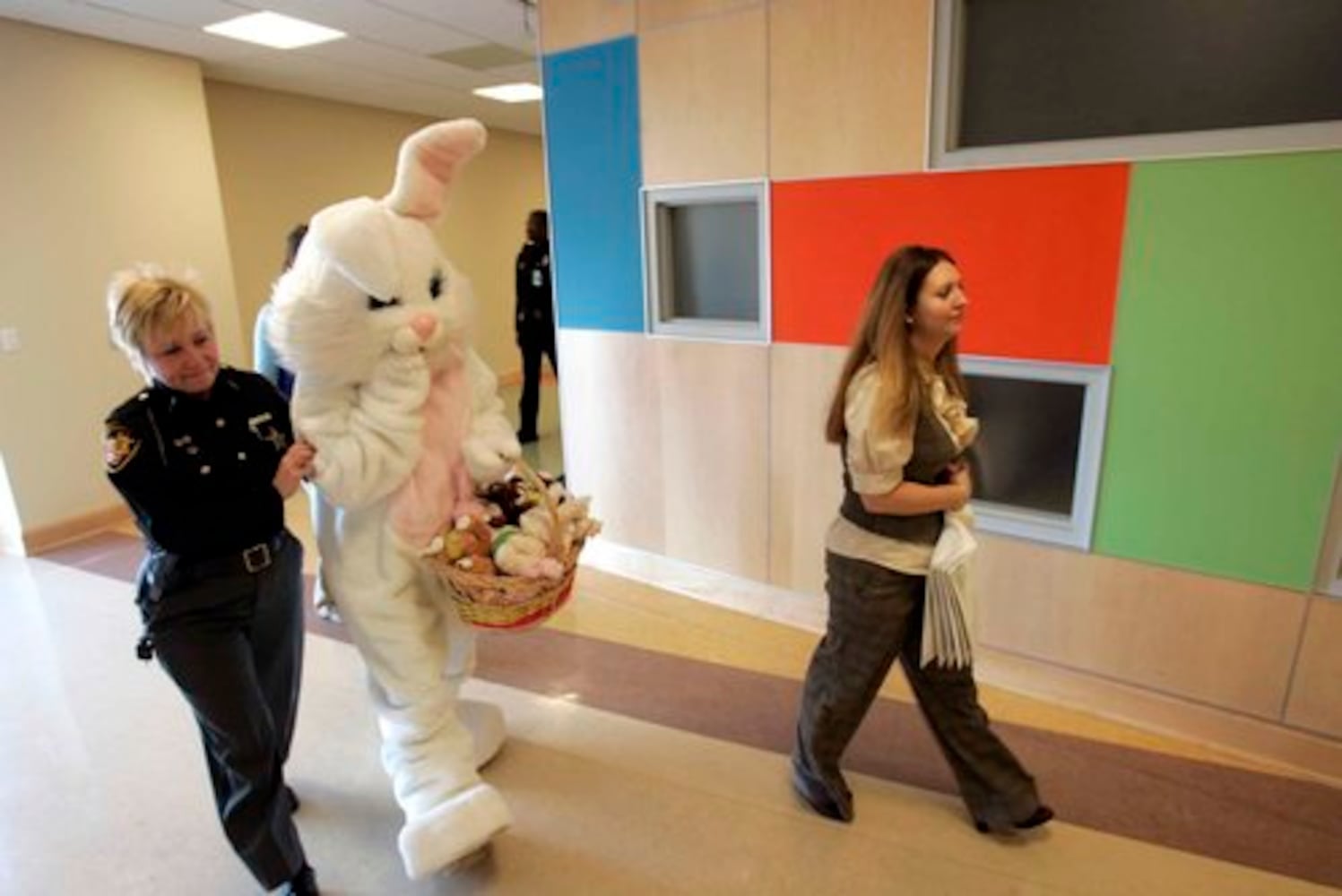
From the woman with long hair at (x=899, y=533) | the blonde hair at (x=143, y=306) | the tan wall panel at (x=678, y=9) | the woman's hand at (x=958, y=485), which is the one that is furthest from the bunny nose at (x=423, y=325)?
the tan wall panel at (x=678, y=9)

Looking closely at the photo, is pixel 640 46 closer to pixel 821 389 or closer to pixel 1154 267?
pixel 821 389

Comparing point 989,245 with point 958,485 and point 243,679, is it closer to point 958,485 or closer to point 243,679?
point 958,485

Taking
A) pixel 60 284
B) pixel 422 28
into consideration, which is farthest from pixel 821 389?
pixel 60 284

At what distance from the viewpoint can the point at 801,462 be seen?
2.87 m

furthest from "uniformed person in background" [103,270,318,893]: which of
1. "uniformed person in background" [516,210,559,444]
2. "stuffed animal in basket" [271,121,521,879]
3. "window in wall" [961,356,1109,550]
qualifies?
"uniformed person in background" [516,210,559,444]

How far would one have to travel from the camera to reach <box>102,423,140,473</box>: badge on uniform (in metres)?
1.45

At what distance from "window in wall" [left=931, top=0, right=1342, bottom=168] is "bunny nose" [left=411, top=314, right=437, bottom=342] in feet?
5.25

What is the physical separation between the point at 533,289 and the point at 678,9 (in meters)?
2.82

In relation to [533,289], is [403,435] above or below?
below

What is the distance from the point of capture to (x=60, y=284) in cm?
399

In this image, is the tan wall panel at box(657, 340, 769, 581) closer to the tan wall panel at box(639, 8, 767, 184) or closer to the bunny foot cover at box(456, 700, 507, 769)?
the tan wall panel at box(639, 8, 767, 184)

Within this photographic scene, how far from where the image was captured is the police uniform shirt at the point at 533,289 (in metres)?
5.34

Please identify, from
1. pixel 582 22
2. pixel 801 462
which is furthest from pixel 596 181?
pixel 801 462

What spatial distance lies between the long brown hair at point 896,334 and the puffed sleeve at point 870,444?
2 cm
